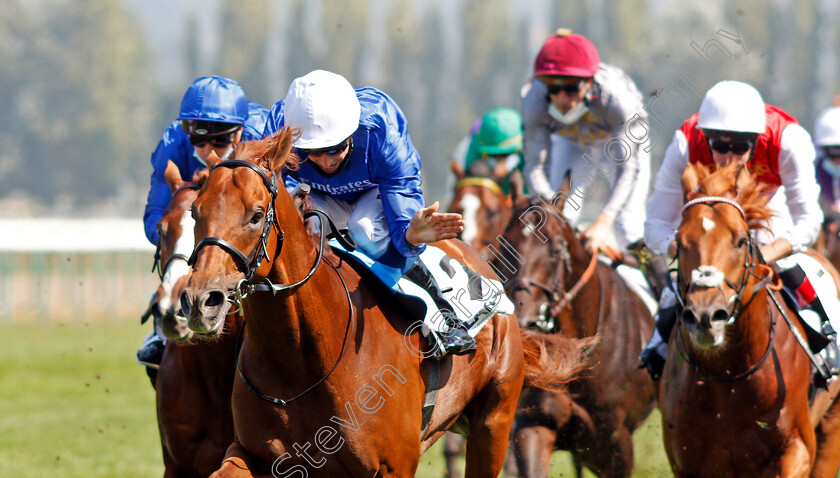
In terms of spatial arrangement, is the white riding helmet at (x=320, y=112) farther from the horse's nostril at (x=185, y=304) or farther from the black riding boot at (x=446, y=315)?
the horse's nostril at (x=185, y=304)

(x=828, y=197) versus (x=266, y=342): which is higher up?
(x=266, y=342)

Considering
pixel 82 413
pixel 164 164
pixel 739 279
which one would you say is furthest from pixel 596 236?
pixel 82 413

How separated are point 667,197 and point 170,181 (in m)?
2.37

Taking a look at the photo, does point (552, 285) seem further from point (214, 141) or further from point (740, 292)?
point (214, 141)

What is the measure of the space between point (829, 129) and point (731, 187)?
212 inches

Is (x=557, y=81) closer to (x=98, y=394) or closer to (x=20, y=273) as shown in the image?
(x=98, y=394)

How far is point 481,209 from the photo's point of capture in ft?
25.0

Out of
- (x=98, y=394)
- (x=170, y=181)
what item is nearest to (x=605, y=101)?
(x=170, y=181)

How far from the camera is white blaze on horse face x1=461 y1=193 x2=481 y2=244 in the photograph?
746cm

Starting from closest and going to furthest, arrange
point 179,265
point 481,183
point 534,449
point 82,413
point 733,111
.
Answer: point 179,265 → point 733,111 → point 534,449 → point 481,183 → point 82,413

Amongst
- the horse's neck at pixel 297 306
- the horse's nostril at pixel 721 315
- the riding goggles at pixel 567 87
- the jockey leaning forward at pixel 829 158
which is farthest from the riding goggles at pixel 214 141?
the jockey leaning forward at pixel 829 158

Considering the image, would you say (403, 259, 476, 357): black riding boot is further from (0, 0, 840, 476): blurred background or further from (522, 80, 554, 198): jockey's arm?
(0, 0, 840, 476): blurred background

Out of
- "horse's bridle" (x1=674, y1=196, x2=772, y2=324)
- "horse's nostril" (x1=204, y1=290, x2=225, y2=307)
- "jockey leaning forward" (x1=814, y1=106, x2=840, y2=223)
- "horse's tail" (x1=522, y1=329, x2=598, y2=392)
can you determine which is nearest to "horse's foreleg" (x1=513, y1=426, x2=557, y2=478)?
"horse's tail" (x1=522, y1=329, x2=598, y2=392)

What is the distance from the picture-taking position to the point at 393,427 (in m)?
3.63
